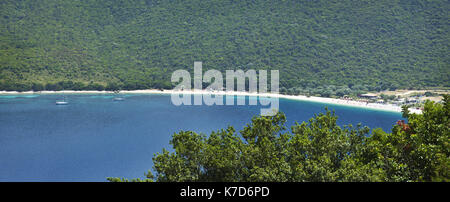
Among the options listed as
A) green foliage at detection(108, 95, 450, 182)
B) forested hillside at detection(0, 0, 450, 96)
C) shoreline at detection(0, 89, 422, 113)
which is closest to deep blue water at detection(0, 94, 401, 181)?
shoreline at detection(0, 89, 422, 113)

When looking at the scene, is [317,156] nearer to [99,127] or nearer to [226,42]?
[99,127]

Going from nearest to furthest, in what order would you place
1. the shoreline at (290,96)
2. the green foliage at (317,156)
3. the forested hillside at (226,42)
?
the green foliage at (317,156) < the shoreline at (290,96) < the forested hillside at (226,42)

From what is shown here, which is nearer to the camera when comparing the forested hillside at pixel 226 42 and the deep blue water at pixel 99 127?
the deep blue water at pixel 99 127

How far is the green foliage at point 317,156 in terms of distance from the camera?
996cm

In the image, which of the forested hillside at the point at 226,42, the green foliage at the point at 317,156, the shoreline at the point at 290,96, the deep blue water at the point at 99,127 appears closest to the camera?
the green foliage at the point at 317,156

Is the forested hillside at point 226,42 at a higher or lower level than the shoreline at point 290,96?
higher

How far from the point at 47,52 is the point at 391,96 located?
297 ft

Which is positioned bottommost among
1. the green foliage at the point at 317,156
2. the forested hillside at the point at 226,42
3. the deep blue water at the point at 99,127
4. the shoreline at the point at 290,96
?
the deep blue water at the point at 99,127

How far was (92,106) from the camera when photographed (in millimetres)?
63719

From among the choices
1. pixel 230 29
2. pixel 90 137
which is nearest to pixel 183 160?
pixel 90 137

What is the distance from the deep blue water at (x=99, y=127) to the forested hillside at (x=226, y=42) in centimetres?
1666

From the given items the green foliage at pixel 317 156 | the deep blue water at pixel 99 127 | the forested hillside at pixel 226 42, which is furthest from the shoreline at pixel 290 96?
the green foliage at pixel 317 156

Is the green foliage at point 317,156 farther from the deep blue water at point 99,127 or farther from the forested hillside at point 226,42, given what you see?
the forested hillside at point 226,42
